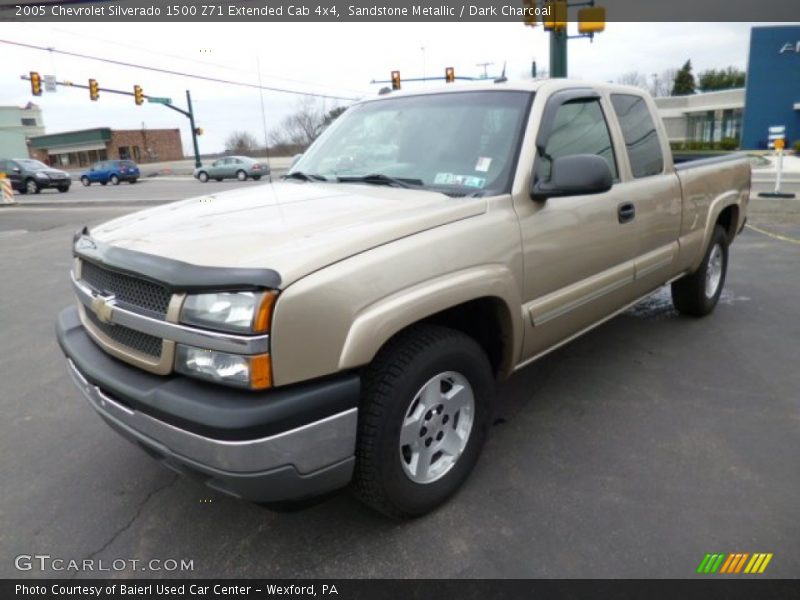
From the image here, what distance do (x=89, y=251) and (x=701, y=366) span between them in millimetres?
3949

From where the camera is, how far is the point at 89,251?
2.68 meters

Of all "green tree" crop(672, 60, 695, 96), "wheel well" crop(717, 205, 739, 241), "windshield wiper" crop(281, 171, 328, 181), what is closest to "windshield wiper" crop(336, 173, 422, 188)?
"windshield wiper" crop(281, 171, 328, 181)

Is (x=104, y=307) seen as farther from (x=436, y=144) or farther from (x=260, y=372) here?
(x=436, y=144)

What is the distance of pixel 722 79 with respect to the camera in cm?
6019

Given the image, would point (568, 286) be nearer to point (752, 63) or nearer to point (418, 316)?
point (418, 316)

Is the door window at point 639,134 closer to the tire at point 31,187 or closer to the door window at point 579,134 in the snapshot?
the door window at point 579,134

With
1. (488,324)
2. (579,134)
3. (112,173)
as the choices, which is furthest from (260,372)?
(112,173)

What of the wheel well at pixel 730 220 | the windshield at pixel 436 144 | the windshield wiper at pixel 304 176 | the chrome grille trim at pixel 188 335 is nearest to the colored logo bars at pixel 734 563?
the windshield at pixel 436 144

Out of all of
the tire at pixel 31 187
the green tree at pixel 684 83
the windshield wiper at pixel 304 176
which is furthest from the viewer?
the green tree at pixel 684 83

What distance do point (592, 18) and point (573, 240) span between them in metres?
10.6

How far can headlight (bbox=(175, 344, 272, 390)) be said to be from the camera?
2.00 m

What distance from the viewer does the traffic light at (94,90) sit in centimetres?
3003

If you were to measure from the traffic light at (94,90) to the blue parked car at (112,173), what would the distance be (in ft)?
Answer: 21.5
